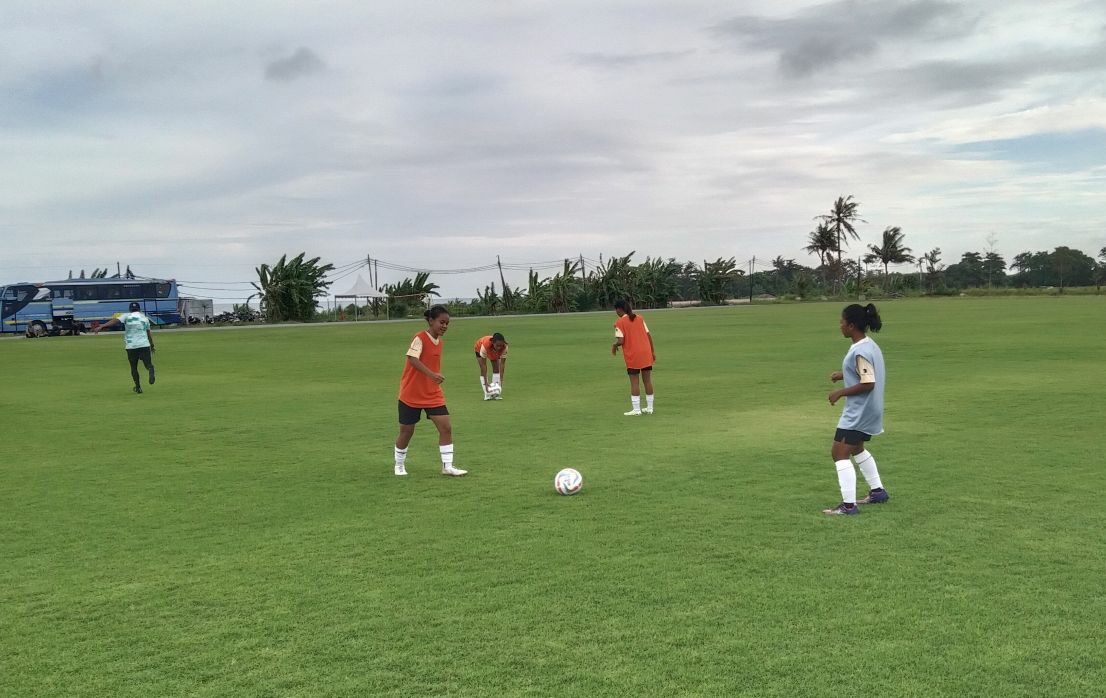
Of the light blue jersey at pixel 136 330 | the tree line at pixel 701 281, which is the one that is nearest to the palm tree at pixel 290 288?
the tree line at pixel 701 281

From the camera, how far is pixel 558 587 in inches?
225

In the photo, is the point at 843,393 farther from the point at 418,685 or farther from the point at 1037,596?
the point at 418,685

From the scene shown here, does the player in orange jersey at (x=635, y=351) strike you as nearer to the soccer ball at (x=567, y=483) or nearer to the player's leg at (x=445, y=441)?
the player's leg at (x=445, y=441)

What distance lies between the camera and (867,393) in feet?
24.0

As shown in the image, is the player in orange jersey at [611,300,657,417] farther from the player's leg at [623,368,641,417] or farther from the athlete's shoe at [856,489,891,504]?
the athlete's shoe at [856,489,891,504]

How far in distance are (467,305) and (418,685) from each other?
257 feet

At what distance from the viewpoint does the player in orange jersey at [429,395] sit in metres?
9.28

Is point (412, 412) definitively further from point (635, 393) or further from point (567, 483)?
point (635, 393)

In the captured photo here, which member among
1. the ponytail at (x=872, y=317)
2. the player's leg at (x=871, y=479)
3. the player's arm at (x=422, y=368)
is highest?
the ponytail at (x=872, y=317)

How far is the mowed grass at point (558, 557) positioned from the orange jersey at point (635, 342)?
98cm

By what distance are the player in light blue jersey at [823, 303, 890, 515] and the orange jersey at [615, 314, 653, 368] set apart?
667cm

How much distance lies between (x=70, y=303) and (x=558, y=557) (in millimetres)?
60491

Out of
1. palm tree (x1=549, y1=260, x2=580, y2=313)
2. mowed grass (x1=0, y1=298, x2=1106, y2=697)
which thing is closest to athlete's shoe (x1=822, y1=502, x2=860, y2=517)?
mowed grass (x1=0, y1=298, x2=1106, y2=697)

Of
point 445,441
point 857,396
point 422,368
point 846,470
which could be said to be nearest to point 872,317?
point 857,396
